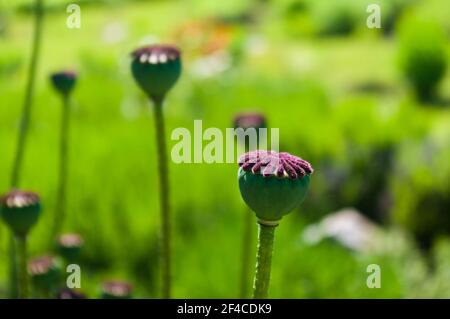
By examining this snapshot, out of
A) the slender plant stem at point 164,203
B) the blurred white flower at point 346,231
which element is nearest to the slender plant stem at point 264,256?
the slender plant stem at point 164,203

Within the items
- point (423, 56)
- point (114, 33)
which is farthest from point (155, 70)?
point (114, 33)

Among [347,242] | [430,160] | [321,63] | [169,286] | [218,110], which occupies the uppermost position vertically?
[321,63]

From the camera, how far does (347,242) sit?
2.32 m

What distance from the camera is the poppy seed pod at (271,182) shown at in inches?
20.1

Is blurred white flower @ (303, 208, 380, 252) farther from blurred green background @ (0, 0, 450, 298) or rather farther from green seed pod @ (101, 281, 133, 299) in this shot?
green seed pod @ (101, 281, 133, 299)

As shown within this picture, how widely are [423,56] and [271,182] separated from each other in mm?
4199

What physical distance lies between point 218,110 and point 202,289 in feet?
6.18

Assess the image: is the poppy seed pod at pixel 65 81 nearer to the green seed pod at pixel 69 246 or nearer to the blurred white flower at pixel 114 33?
the green seed pod at pixel 69 246

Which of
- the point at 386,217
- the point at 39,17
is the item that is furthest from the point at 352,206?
the point at 39,17

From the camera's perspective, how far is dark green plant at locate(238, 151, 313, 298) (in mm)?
509

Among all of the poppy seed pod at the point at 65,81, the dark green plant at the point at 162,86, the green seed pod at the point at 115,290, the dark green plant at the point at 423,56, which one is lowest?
the green seed pod at the point at 115,290

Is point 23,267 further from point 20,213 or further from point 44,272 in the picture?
point 44,272

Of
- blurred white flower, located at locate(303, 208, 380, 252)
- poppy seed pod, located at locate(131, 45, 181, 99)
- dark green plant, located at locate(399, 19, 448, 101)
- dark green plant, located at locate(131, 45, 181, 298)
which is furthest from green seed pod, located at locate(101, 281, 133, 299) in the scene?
dark green plant, located at locate(399, 19, 448, 101)

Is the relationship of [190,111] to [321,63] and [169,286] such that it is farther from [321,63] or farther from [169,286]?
[169,286]
